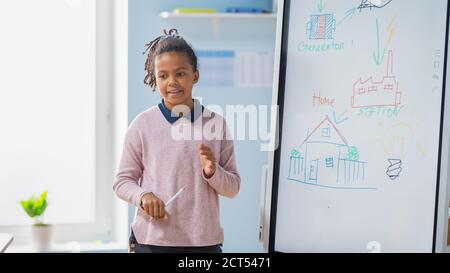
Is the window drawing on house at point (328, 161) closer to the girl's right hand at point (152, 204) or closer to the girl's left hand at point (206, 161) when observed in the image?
the girl's left hand at point (206, 161)

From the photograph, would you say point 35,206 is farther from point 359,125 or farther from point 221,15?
point 359,125

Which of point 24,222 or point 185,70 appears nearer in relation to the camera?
point 185,70

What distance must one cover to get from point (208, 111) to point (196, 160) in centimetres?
13

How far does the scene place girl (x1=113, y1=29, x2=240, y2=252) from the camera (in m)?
1.37

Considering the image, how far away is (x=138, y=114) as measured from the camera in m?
1.42

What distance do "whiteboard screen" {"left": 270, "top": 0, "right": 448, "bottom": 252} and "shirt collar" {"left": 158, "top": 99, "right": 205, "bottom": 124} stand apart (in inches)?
8.2

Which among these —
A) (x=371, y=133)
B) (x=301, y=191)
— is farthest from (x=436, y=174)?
(x=301, y=191)

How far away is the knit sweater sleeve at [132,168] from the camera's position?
1386 millimetres

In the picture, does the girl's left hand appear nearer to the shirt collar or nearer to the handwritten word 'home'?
the shirt collar

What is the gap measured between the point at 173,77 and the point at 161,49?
0.08 metres

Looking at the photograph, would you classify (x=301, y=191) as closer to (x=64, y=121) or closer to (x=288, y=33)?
(x=288, y=33)

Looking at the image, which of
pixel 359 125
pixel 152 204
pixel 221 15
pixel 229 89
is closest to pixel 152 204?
pixel 152 204

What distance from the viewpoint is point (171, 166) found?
4.49 ft

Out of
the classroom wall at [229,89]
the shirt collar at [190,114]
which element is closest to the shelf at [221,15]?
the classroom wall at [229,89]
